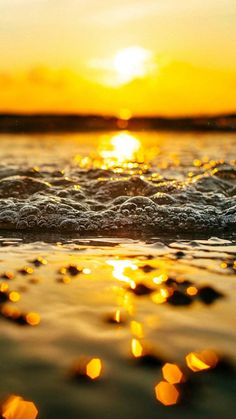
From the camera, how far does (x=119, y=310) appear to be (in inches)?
115

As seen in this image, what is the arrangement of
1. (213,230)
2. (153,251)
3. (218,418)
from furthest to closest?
(213,230), (153,251), (218,418)

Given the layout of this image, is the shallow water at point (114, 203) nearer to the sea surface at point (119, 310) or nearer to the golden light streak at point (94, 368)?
the sea surface at point (119, 310)

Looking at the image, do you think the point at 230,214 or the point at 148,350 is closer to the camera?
the point at 148,350

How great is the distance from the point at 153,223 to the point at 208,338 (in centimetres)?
339

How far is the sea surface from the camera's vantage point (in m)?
2.06

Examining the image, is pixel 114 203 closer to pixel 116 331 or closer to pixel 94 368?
pixel 116 331

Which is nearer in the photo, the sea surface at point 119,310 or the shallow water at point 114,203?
the sea surface at point 119,310

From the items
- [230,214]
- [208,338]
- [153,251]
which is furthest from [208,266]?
[230,214]

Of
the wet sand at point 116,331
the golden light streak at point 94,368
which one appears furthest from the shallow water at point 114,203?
the golden light streak at point 94,368

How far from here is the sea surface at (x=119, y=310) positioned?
6.77 feet

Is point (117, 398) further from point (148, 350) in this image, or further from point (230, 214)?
point (230, 214)

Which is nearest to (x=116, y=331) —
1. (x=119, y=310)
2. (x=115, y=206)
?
(x=119, y=310)

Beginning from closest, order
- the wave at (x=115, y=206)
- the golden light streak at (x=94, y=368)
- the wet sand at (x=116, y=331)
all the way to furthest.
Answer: the wet sand at (x=116, y=331) → the golden light streak at (x=94, y=368) → the wave at (x=115, y=206)

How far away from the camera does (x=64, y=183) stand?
8.70 metres
